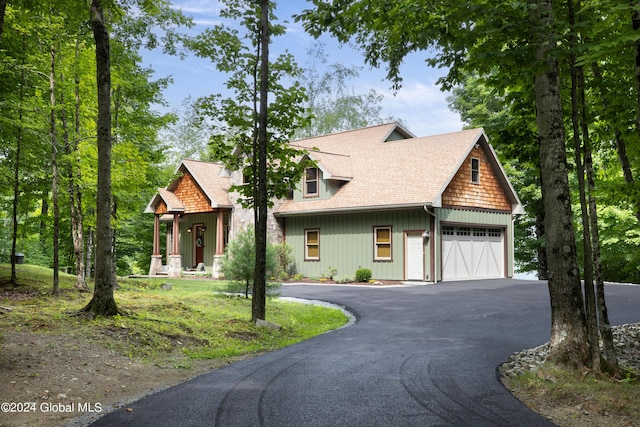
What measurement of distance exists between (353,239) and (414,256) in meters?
3.19

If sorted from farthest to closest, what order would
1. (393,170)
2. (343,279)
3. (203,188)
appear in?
(203,188)
(393,170)
(343,279)

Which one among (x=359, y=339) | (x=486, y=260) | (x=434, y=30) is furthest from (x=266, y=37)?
(x=486, y=260)

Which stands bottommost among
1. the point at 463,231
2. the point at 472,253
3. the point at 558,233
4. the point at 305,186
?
the point at 472,253

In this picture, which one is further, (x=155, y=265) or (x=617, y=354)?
(x=155, y=265)

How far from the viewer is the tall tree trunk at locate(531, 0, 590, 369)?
7020 mm

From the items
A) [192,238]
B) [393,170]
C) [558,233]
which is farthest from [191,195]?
[558,233]

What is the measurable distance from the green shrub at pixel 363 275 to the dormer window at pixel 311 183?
517cm

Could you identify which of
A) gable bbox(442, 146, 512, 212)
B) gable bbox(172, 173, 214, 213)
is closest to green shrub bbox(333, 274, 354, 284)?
gable bbox(442, 146, 512, 212)

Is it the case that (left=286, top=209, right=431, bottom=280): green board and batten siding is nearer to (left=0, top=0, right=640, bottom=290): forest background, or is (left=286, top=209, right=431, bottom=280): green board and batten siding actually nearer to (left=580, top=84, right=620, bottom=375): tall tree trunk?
(left=0, top=0, right=640, bottom=290): forest background

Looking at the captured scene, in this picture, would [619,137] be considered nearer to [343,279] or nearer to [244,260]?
[244,260]

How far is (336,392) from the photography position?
20.0ft

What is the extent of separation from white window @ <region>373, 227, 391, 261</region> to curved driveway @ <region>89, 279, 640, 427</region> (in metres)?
11.4

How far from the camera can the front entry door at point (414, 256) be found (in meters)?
23.1

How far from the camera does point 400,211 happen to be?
77.8ft
